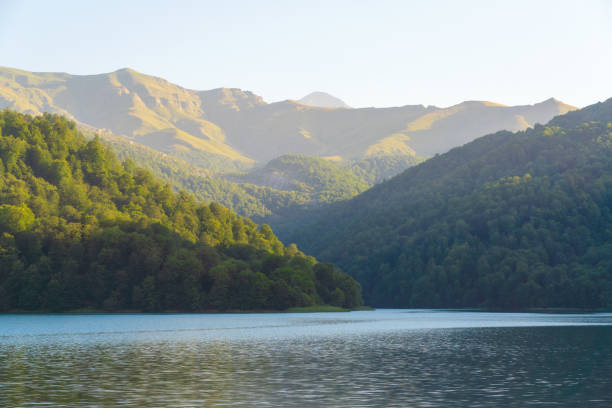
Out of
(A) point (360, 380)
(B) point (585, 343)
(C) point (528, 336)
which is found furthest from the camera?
(C) point (528, 336)

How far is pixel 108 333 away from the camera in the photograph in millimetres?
116250

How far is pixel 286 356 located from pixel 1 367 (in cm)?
2682

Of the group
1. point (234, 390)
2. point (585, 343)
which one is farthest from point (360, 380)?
point (585, 343)

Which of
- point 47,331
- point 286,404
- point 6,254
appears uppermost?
point 6,254

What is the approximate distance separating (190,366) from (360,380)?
17.5 m

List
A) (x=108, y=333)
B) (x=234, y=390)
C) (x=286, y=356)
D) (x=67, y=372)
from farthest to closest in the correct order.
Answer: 1. (x=108, y=333)
2. (x=286, y=356)
3. (x=67, y=372)
4. (x=234, y=390)

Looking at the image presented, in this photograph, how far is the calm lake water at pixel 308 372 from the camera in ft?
150

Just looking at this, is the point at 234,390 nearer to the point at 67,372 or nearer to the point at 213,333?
the point at 67,372

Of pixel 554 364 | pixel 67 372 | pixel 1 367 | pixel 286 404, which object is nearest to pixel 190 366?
pixel 67 372

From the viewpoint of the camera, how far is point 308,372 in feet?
196

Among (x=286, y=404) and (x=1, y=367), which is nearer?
(x=286, y=404)

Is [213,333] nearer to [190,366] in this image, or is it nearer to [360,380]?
[190,366]

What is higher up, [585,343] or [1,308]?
[1,308]

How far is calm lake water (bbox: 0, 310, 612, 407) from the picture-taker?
1802 inches
